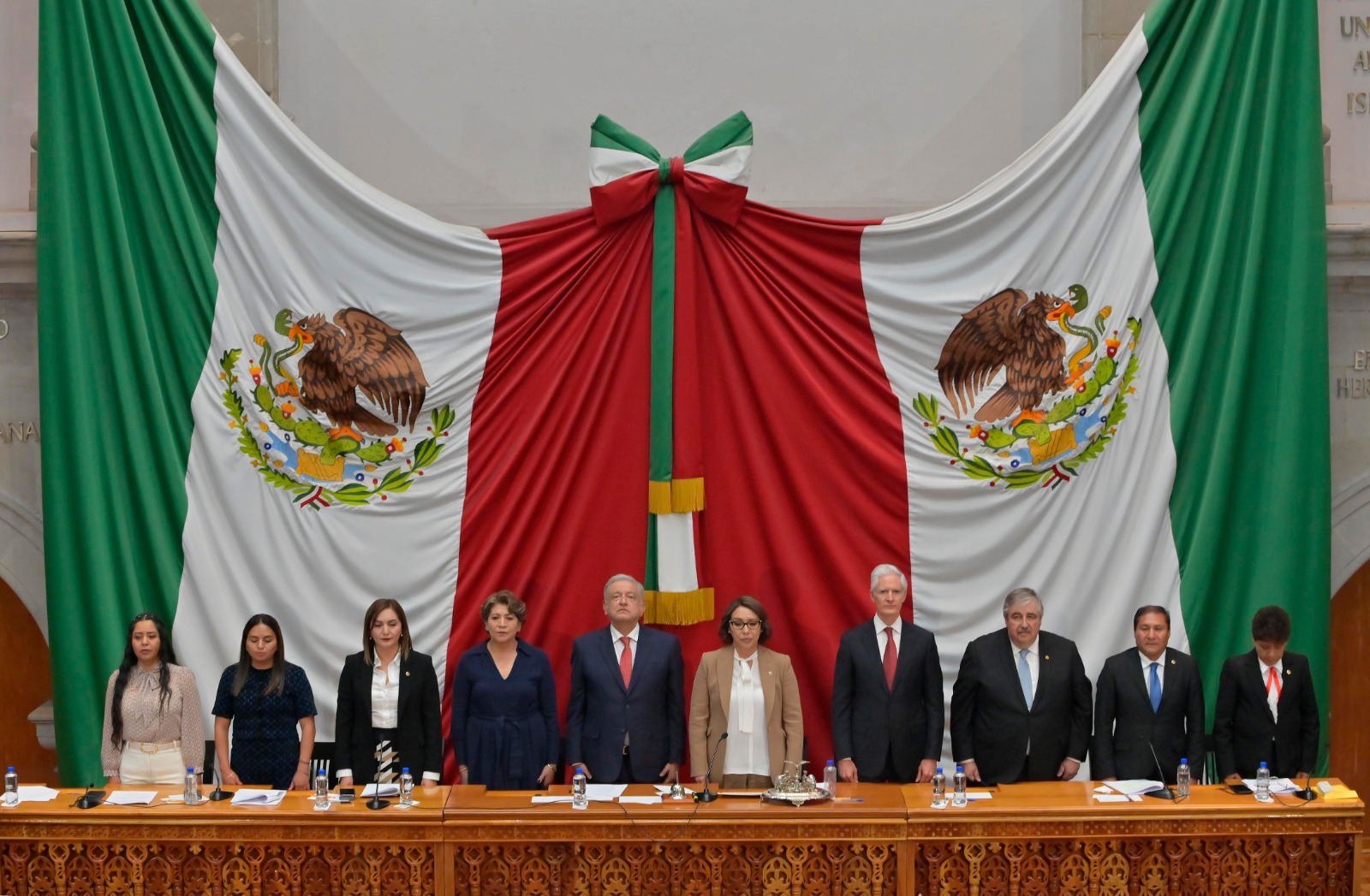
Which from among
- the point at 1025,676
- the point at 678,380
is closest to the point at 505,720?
the point at 678,380

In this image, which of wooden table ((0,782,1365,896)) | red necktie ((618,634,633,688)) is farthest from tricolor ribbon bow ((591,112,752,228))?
wooden table ((0,782,1365,896))

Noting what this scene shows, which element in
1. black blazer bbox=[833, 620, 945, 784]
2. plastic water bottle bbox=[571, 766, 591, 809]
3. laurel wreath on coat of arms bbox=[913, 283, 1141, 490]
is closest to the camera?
plastic water bottle bbox=[571, 766, 591, 809]

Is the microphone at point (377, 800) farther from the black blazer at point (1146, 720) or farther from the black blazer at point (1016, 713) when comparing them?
the black blazer at point (1146, 720)

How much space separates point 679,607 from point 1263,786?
2.33m

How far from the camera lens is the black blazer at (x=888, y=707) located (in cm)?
568

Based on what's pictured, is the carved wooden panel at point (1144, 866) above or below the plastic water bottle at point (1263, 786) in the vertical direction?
below

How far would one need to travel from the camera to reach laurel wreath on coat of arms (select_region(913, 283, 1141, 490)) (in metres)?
6.19

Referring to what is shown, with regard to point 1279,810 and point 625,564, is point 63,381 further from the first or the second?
point 1279,810

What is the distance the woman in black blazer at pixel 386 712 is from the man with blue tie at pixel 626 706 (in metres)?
0.55

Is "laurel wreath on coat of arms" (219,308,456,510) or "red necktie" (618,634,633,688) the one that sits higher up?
"laurel wreath on coat of arms" (219,308,456,510)

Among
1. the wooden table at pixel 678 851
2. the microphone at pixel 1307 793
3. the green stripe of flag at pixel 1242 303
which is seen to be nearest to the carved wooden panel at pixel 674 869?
the wooden table at pixel 678 851

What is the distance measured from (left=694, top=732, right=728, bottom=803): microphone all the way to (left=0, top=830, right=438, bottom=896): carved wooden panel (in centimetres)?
91

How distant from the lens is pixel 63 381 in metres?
6.12

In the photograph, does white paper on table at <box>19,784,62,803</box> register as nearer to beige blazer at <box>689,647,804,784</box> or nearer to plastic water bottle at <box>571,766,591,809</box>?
plastic water bottle at <box>571,766,591,809</box>
